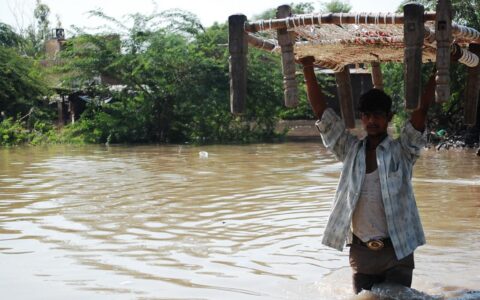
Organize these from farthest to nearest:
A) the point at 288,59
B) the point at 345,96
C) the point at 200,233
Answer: the point at 200,233, the point at 345,96, the point at 288,59

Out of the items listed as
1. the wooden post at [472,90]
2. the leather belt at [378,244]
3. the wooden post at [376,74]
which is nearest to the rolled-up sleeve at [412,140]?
the leather belt at [378,244]

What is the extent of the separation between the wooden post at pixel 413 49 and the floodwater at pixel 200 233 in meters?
1.12

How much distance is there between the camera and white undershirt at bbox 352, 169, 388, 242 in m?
3.88

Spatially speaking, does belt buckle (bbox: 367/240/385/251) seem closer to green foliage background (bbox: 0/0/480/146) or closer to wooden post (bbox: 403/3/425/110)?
wooden post (bbox: 403/3/425/110)

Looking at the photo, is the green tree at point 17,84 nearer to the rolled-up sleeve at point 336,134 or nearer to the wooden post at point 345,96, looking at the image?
the wooden post at point 345,96

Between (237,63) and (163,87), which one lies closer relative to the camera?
(237,63)

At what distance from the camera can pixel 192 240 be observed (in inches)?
269

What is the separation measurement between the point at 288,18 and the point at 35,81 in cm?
2187

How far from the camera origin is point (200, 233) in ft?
23.5

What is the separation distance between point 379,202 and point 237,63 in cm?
115

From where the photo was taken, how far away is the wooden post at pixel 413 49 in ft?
12.9

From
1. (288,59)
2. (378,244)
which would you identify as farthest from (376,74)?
(378,244)

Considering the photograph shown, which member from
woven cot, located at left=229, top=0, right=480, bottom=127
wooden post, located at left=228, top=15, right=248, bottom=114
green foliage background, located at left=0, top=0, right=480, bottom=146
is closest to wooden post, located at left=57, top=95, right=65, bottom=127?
green foliage background, located at left=0, top=0, right=480, bottom=146

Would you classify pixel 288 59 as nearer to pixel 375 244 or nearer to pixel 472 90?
pixel 375 244
